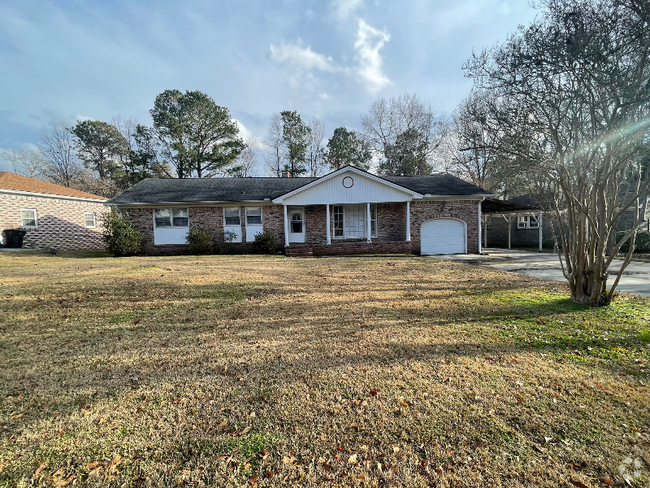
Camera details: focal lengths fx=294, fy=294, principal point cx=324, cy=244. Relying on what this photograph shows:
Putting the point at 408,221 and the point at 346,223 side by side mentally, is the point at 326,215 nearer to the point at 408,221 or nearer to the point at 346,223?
the point at 346,223

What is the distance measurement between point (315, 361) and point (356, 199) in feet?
41.4

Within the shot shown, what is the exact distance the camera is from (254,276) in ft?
28.1

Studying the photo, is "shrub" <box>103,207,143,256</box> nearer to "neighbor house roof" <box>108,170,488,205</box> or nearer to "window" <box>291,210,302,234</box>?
"neighbor house roof" <box>108,170,488,205</box>

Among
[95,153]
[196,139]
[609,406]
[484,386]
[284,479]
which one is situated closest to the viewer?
[284,479]

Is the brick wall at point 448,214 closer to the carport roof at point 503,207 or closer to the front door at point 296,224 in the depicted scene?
the carport roof at point 503,207

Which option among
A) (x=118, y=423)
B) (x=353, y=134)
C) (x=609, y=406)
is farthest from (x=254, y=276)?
(x=353, y=134)

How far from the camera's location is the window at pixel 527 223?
880 inches

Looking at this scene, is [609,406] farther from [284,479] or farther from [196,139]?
[196,139]

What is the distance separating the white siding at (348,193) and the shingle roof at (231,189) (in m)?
1.41

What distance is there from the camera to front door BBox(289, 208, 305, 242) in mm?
16688

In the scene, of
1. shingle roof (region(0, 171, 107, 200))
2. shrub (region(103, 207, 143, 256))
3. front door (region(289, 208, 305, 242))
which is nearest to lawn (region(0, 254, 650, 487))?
shrub (region(103, 207, 143, 256))

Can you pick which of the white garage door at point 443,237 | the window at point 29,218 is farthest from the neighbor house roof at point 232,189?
the window at point 29,218

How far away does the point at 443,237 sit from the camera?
624 inches

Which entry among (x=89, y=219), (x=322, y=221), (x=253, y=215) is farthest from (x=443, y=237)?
(x=89, y=219)
